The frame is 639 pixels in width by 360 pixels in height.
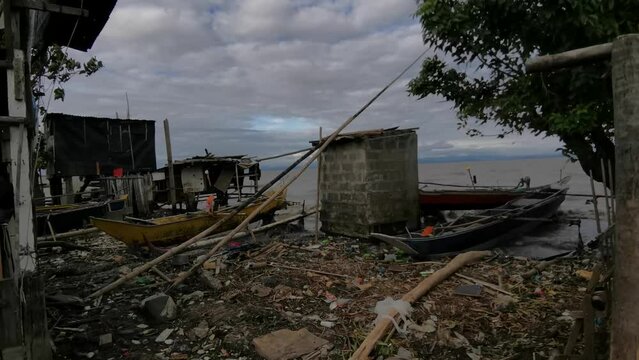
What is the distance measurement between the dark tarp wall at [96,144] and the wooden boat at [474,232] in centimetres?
1291

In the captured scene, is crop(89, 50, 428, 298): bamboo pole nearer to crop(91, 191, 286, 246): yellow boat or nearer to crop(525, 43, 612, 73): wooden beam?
crop(91, 191, 286, 246): yellow boat

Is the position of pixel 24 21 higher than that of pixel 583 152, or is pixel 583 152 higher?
pixel 24 21

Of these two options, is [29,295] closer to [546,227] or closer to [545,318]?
[545,318]

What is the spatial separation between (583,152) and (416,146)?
543cm

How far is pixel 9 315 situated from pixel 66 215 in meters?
9.67

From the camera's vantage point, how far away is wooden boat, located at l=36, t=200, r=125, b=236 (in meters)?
11.7

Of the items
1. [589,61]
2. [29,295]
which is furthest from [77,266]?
[589,61]

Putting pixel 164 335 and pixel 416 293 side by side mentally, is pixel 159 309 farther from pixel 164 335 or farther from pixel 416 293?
pixel 416 293

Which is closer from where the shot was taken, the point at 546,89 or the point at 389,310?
the point at 389,310

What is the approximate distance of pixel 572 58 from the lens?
2736mm

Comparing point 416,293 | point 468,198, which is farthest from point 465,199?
point 416,293

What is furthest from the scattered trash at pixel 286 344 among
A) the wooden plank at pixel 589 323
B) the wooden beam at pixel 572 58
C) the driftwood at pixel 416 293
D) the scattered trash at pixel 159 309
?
the wooden beam at pixel 572 58

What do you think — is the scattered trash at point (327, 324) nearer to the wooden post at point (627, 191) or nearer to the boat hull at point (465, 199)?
the wooden post at point (627, 191)

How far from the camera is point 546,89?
6.14 meters
